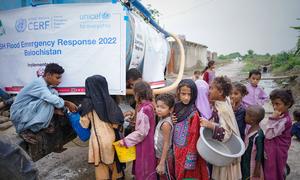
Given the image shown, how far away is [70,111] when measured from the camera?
2467 mm

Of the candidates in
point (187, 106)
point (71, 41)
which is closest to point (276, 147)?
point (187, 106)

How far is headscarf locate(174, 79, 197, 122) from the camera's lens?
2.29 metres

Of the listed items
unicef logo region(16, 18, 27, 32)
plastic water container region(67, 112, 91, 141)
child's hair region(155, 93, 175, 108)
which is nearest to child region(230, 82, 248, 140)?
child's hair region(155, 93, 175, 108)

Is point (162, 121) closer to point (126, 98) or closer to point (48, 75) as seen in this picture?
point (126, 98)

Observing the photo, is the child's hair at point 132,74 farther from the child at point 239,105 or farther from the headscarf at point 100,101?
the child at point 239,105

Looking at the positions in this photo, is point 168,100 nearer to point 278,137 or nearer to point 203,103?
point 203,103

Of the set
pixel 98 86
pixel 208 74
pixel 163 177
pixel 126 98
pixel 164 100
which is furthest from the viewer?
pixel 208 74

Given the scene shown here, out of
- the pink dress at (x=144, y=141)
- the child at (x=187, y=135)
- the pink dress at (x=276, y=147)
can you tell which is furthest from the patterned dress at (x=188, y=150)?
the pink dress at (x=276, y=147)

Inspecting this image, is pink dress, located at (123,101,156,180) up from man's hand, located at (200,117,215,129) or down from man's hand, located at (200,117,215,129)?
down

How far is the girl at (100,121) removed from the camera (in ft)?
7.59

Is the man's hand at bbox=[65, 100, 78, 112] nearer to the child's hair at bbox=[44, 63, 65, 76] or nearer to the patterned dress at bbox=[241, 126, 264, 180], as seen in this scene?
the child's hair at bbox=[44, 63, 65, 76]

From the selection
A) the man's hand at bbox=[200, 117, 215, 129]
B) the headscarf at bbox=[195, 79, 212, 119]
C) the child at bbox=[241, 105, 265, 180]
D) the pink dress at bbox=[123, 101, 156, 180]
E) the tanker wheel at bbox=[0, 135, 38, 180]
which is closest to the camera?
the tanker wheel at bbox=[0, 135, 38, 180]

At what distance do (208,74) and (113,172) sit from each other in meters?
5.23

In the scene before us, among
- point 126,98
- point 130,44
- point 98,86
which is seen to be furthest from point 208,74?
point 98,86
